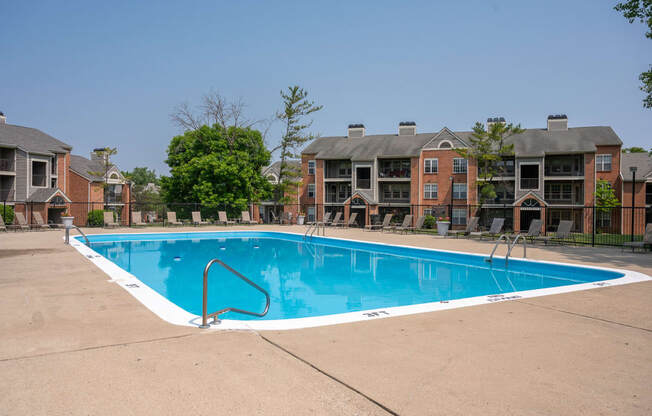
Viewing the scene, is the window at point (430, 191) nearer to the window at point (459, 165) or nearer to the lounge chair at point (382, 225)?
the window at point (459, 165)

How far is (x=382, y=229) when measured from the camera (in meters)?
24.6

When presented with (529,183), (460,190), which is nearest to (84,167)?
(460,190)

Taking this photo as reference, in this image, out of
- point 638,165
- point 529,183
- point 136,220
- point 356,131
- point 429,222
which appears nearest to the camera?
point 136,220

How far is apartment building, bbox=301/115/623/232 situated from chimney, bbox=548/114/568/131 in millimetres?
78

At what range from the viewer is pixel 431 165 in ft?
121

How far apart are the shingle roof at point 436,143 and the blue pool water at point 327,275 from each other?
73.3ft

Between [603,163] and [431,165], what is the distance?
1400 centimetres

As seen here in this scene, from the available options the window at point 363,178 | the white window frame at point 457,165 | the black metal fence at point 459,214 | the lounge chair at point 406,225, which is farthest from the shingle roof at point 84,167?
the white window frame at point 457,165

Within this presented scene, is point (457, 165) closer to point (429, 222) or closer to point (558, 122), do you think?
point (429, 222)

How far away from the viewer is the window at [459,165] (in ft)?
119

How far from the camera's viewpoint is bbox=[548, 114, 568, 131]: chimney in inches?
1455

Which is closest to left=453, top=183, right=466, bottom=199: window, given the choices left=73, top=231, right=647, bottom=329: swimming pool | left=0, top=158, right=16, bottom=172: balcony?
left=73, top=231, right=647, bottom=329: swimming pool

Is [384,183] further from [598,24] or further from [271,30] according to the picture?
[598,24]

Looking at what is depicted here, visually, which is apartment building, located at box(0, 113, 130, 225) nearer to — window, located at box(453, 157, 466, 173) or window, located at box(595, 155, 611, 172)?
window, located at box(453, 157, 466, 173)
